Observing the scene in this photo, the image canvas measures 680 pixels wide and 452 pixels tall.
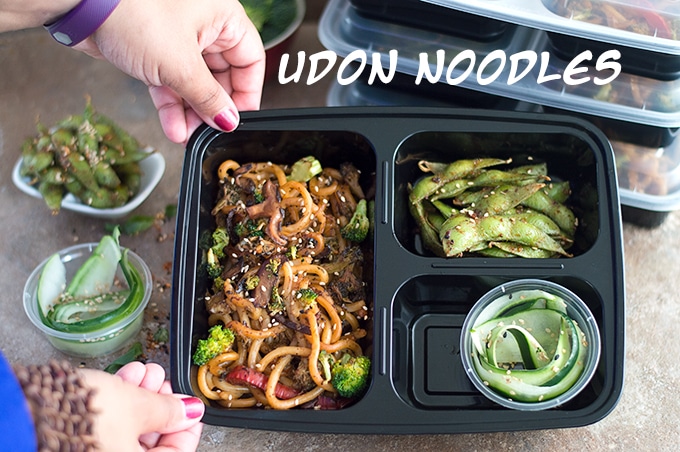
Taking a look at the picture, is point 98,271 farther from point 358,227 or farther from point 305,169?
point 358,227

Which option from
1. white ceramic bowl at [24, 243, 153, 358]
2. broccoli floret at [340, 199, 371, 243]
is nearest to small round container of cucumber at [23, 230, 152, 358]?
white ceramic bowl at [24, 243, 153, 358]

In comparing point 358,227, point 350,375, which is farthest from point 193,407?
point 358,227

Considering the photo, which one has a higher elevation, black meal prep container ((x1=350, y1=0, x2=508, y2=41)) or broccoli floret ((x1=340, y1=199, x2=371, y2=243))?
black meal prep container ((x1=350, y1=0, x2=508, y2=41))

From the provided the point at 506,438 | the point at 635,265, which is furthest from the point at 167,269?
the point at 635,265

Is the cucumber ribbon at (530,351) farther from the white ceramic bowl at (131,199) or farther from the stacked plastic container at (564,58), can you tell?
the white ceramic bowl at (131,199)

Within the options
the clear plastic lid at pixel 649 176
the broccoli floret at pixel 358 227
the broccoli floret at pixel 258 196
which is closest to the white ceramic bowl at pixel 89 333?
the broccoli floret at pixel 258 196

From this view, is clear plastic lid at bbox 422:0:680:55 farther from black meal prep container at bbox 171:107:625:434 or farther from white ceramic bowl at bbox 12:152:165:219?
white ceramic bowl at bbox 12:152:165:219
